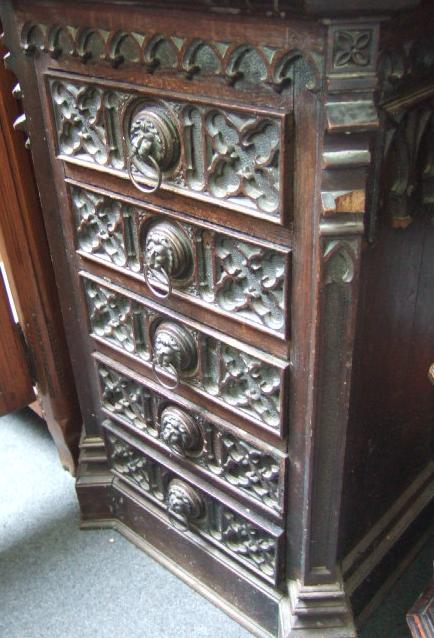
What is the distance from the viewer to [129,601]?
1.25 meters

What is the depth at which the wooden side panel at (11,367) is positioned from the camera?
4.46ft

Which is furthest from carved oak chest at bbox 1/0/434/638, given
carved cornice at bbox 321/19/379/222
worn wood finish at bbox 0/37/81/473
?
worn wood finish at bbox 0/37/81/473

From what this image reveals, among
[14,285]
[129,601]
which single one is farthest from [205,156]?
[129,601]

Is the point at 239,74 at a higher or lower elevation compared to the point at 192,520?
higher

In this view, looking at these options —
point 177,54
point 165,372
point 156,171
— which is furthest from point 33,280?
point 177,54

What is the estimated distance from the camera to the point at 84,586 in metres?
1.29

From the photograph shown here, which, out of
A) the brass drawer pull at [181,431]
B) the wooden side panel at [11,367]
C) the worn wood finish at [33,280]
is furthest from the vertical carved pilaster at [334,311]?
the wooden side panel at [11,367]

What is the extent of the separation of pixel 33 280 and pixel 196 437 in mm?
440

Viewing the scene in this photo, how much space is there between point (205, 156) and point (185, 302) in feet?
0.75

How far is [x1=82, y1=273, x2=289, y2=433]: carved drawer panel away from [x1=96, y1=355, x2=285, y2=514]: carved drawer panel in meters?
0.05

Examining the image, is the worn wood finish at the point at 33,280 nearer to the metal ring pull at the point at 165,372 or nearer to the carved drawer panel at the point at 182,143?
the carved drawer panel at the point at 182,143

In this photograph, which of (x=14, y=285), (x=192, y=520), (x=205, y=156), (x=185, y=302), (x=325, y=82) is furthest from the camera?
(x=14, y=285)

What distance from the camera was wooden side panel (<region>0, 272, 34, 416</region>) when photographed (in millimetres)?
1359

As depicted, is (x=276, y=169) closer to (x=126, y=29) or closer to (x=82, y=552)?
(x=126, y=29)
